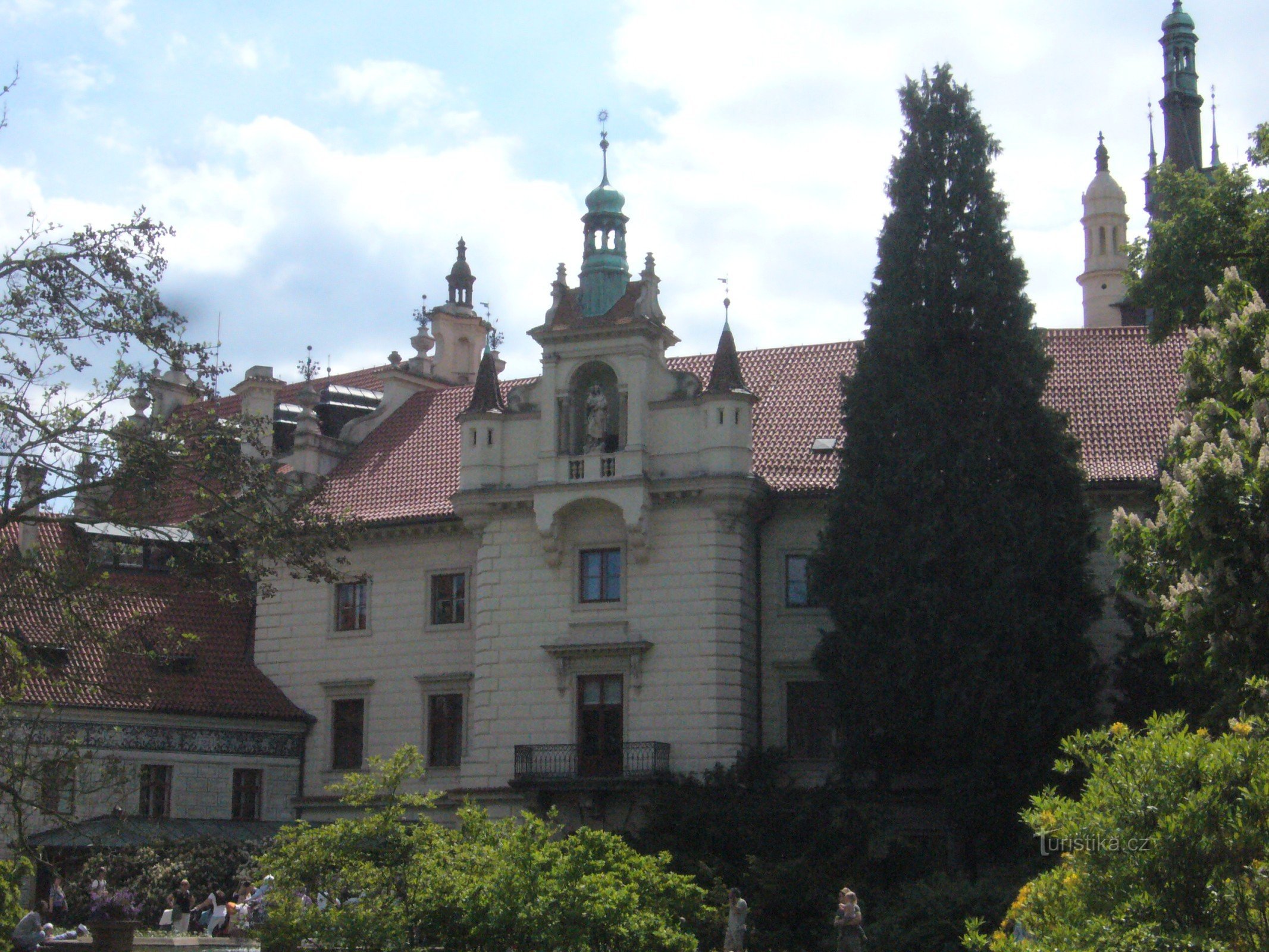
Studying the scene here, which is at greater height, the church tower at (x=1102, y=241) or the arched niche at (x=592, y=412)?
the church tower at (x=1102, y=241)

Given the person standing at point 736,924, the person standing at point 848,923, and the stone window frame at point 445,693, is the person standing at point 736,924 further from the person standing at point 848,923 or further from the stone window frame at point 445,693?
the stone window frame at point 445,693

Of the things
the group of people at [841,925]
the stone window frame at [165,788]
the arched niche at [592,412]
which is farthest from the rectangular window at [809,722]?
the stone window frame at [165,788]

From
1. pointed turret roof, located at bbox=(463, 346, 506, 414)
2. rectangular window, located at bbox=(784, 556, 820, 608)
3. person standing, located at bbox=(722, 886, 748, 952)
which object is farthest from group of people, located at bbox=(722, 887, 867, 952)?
pointed turret roof, located at bbox=(463, 346, 506, 414)

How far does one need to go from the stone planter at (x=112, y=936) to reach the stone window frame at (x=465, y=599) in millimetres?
16043

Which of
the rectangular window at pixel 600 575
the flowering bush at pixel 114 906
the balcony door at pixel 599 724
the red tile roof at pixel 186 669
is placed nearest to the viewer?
the flowering bush at pixel 114 906

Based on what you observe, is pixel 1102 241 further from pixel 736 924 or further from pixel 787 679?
pixel 736 924

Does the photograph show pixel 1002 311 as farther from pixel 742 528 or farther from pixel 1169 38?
pixel 1169 38

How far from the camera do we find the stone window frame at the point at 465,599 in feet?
137

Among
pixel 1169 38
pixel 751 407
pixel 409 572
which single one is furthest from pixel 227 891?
pixel 1169 38

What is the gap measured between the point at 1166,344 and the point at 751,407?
10211 mm

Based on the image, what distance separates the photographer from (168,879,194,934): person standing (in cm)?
3649

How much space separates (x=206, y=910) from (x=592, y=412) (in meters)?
13.9

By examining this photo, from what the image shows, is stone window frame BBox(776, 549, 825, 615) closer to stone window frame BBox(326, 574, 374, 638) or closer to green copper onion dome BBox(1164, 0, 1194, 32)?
stone window frame BBox(326, 574, 374, 638)

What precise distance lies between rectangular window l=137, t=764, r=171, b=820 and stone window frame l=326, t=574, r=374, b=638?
5.25 metres
